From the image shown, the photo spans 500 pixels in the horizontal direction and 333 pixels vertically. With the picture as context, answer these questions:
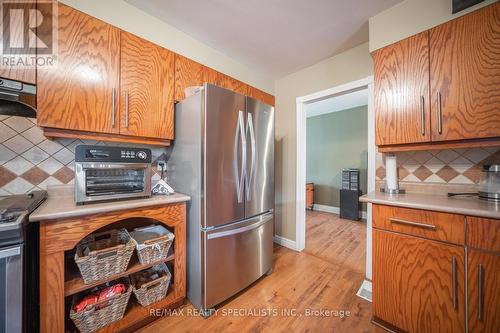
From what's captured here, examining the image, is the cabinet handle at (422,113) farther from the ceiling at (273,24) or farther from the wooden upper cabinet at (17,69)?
the wooden upper cabinet at (17,69)

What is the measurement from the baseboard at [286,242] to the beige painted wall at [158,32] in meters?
2.32

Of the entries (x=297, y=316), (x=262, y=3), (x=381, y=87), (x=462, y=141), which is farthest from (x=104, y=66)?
(x=462, y=141)

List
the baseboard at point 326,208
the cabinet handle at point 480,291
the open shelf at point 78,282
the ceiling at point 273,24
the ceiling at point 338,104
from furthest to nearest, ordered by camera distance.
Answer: the baseboard at point 326,208, the ceiling at point 338,104, the ceiling at point 273,24, the open shelf at point 78,282, the cabinet handle at point 480,291

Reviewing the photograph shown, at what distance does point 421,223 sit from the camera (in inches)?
43.2

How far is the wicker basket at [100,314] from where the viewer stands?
1046 mm

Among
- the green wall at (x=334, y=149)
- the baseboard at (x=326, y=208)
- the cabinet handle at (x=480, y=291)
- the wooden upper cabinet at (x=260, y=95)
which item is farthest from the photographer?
the baseboard at (x=326, y=208)

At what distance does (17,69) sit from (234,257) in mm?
1902

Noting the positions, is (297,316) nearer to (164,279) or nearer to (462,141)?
(164,279)

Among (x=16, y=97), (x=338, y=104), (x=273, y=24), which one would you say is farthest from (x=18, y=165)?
(x=338, y=104)

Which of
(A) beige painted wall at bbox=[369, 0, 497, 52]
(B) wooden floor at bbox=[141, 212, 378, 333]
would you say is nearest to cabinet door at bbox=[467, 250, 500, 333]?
(B) wooden floor at bbox=[141, 212, 378, 333]

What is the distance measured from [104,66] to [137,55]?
0.88ft

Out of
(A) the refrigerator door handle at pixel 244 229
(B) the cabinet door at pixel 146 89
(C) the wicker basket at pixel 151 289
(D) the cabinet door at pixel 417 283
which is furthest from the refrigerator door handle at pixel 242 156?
(D) the cabinet door at pixel 417 283

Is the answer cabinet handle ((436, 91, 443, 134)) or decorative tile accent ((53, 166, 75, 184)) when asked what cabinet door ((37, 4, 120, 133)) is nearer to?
decorative tile accent ((53, 166, 75, 184))

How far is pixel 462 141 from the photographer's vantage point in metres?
1.21
